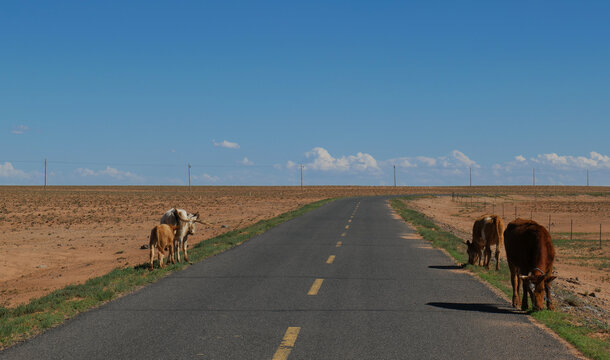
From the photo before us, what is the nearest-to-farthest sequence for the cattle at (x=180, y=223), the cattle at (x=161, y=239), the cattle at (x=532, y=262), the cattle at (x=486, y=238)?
1. the cattle at (x=532, y=262)
2. the cattle at (x=161, y=239)
3. the cattle at (x=486, y=238)
4. the cattle at (x=180, y=223)

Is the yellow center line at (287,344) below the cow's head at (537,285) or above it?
below

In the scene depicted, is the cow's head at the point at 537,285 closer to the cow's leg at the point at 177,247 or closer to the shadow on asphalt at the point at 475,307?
the shadow on asphalt at the point at 475,307

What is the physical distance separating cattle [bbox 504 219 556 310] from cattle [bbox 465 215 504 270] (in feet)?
16.6

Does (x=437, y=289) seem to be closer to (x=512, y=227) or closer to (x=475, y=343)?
(x=512, y=227)

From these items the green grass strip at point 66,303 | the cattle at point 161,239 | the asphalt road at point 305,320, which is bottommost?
the green grass strip at point 66,303

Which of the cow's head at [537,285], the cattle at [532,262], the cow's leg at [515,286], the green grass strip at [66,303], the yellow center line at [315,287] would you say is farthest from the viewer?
the yellow center line at [315,287]

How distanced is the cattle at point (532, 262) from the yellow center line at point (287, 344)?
4164 mm

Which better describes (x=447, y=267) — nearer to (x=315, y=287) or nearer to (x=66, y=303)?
(x=315, y=287)

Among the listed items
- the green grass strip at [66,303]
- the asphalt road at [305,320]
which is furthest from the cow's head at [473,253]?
the green grass strip at [66,303]

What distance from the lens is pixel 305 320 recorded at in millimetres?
8688

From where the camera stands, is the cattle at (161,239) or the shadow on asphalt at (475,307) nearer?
the shadow on asphalt at (475,307)

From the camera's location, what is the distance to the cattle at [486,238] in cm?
1545

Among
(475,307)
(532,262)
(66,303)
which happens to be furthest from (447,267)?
(66,303)

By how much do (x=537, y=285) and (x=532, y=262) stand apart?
0.45 m
